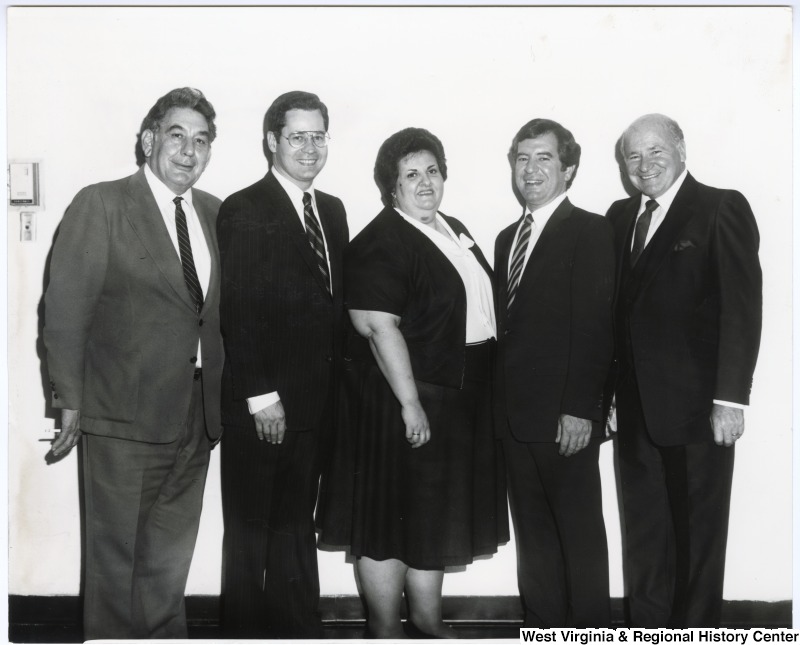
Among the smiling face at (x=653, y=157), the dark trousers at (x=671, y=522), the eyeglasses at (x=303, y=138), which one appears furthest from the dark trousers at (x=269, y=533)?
the smiling face at (x=653, y=157)

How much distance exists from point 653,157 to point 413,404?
1.36 meters

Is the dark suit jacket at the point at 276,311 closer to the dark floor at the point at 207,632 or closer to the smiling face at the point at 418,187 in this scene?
the smiling face at the point at 418,187

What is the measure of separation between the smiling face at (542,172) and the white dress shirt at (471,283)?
1.15 feet

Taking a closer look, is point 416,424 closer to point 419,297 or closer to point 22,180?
point 419,297

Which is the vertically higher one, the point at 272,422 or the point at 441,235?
the point at 441,235

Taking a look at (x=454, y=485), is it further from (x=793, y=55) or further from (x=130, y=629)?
(x=793, y=55)

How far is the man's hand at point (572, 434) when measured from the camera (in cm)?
267

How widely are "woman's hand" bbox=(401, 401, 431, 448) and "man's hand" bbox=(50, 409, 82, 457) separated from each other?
1.23 meters

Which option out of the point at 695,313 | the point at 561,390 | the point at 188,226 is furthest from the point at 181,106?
the point at 695,313

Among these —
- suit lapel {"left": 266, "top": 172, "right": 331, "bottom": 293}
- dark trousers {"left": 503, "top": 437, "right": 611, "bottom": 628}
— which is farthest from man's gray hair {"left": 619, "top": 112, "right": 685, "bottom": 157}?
suit lapel {"left": 266, "top": 172, "right": 331, "bottom": 293}

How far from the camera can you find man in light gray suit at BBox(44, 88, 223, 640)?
104 inches

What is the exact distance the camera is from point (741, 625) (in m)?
3.07

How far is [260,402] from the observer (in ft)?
8.70

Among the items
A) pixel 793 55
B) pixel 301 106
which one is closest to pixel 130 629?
pixel 301 106
